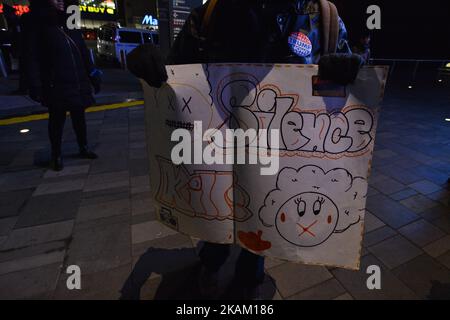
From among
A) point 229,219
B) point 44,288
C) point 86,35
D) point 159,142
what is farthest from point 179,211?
point 86,35

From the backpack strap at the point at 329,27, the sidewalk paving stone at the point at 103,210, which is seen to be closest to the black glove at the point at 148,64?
the backpack strap at the point at 329,27

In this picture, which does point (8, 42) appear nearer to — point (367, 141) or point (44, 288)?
point (44, 288)

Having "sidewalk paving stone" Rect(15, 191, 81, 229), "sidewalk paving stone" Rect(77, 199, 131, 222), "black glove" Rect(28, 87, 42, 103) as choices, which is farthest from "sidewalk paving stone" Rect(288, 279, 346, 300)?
"black glove" Rect(28, 87, 42, 103)

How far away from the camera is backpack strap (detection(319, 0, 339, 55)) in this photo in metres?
1.34

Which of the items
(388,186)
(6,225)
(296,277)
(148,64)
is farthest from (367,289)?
(6,225)

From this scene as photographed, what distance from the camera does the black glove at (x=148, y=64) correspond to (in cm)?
116

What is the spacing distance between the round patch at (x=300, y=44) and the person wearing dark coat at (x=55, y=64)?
290cm

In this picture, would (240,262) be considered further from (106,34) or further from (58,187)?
(106,34)

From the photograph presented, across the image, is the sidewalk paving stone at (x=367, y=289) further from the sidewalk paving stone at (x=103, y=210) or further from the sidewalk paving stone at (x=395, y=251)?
the sidewalk paving stone at (x=103, y=210)

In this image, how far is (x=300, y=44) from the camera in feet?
4.37

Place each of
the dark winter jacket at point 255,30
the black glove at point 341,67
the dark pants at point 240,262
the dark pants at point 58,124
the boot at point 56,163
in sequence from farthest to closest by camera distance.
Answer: the boot at point 56,163 → the dark pants at point 58,124 → the dark pants at point 240,262 → the dark winter jacket at point 255,30 → the black glove at point 341,67

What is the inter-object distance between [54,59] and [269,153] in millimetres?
3081

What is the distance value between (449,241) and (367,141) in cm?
199
